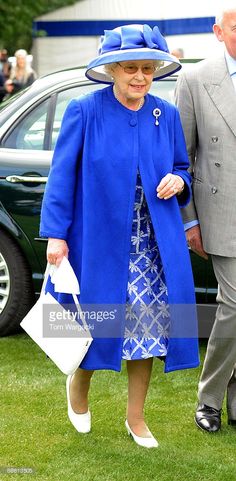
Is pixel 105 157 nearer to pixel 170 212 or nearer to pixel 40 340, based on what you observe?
pixel 170 212

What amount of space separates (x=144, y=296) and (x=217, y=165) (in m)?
0.66

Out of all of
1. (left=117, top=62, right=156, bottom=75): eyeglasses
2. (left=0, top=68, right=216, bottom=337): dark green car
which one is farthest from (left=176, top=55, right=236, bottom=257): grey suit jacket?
(left=0, top=68, right=216, bottom=337): dark green car

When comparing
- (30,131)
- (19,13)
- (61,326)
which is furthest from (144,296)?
(19,13)

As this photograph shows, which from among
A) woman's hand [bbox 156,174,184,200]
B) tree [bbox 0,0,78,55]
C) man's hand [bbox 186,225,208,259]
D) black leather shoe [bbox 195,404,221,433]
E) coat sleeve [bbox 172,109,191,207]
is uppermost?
coat sleeve [bbox 172,109,191,207]

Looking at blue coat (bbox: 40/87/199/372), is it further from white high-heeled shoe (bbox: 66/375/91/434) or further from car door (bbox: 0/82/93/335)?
car door (bbox: 0/82/93/335)

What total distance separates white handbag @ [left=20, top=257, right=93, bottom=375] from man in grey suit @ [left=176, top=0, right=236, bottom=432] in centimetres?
67

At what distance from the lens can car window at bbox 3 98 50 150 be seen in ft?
22.6

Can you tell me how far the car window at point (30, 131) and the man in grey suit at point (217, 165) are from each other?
1936 mm

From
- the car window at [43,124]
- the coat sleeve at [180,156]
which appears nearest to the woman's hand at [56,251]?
the coat sleeve at [180,156]

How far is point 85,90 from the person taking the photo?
271 inches

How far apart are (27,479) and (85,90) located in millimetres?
2926

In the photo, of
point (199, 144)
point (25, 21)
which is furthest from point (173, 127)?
point (25, 21)

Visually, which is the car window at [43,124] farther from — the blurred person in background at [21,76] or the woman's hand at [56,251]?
the blurred person in background at [21,76]

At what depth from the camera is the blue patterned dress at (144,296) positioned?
4.78 meters
